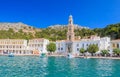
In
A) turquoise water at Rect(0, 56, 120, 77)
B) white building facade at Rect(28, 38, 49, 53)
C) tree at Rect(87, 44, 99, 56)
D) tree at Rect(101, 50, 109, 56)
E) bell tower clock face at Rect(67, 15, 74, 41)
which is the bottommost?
turquoise water at Rect(0, 56, 120, 77)

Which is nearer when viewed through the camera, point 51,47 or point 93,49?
point 93,49

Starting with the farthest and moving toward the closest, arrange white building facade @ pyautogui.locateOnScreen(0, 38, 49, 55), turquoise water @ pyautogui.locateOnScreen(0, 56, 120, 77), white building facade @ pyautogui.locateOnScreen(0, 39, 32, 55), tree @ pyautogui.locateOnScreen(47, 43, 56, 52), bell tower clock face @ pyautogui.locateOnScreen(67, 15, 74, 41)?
white building facade @ pyautogui.locateOnScreen(0, 39, 32, 55)
white building facade @ pyautogui.locateOnScreen(0, 38, 49, 55)
bell tower clock face @ pyautogui.locateOnScreen(67, 15, 74, 41)
tree @ pyautogui.locateOnScreen(47, 43, 56, 52)
turquoise water @ pyautogui.locateOnScreen(0, 56, 120, 77)

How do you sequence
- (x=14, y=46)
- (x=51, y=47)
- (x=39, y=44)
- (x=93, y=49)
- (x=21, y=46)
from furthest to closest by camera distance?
(x=14, y=46) → (x=39, y=44) → (x=21, y=46) → (x=51, y=47) → (x=93, y=49)

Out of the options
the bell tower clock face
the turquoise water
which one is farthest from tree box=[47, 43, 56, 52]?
the turquoise water

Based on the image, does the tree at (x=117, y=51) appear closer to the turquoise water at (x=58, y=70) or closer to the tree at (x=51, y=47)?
the tree at (x=51, y=47)

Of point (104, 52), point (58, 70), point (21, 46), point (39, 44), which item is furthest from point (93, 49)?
point (58, 70)

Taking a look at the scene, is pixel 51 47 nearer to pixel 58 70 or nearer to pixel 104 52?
pixel 104 52

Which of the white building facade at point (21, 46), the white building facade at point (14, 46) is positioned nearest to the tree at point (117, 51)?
the white building facade at point (21, 46)

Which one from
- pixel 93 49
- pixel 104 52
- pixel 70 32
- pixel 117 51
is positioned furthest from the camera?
pixel 70 32

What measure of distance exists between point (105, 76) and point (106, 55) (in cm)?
5274

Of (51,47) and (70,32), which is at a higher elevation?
(70,32)

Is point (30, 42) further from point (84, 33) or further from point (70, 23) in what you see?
point (84, 33)

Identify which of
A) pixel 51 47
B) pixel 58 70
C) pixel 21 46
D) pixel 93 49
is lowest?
pixel 58 70

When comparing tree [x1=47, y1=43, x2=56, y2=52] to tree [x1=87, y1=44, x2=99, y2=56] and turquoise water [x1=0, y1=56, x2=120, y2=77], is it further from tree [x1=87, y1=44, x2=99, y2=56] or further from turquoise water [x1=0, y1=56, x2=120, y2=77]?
turquoise water [x1=0, y1=56, x2=120, y2=77]
